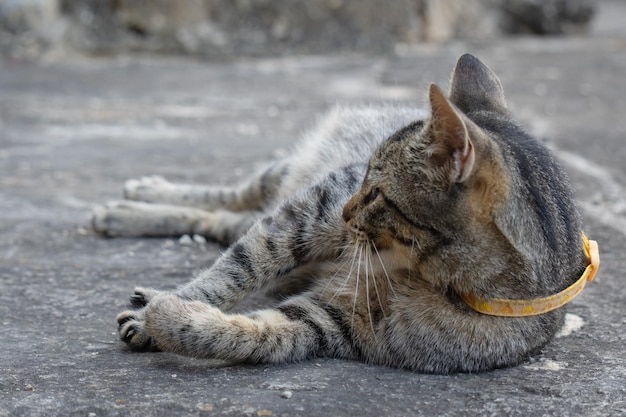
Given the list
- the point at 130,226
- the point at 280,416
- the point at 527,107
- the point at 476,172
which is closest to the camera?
the point at 280,416

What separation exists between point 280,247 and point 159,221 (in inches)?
50.5

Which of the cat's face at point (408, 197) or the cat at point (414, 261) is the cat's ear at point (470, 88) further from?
the cat's face at point (408, 197)

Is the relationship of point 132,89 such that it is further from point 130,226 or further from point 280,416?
point 280,416

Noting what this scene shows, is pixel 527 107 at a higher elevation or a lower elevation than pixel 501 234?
lower

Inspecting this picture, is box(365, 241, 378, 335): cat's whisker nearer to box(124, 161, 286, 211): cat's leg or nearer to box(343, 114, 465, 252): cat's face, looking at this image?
box(343, 114, 465, 252): cat's face

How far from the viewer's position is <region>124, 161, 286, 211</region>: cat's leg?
4.50m

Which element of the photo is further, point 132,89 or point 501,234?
point 132,89

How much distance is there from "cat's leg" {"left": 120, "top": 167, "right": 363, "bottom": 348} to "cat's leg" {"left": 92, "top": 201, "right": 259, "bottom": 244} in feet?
3.21

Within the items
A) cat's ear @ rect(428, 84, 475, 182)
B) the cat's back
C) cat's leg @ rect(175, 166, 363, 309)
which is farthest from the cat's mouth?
the cat's back

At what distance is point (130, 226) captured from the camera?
4.36 metres

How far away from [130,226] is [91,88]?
3.96 metres

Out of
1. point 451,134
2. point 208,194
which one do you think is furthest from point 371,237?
point 208,194

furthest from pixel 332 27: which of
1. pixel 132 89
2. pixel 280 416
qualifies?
pixel 280 416

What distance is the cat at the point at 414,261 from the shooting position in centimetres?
272
